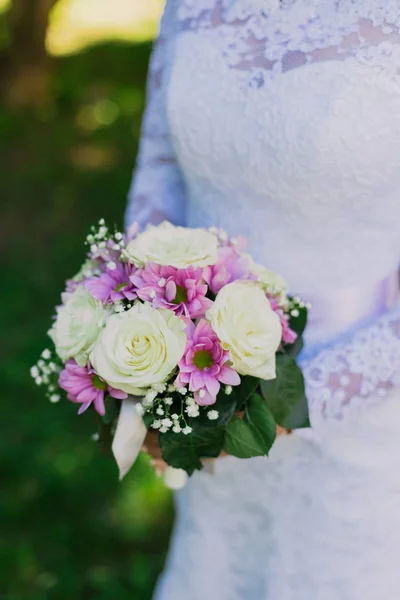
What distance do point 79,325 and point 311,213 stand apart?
60 centimetres

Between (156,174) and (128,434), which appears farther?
(156,174)

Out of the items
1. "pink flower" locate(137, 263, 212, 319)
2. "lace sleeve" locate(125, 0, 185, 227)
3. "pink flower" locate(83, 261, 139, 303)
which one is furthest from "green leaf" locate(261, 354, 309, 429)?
"lace sleeve" locate(125, 0, 185, 227)

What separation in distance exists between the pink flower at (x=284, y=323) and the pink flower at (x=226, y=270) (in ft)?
0.26

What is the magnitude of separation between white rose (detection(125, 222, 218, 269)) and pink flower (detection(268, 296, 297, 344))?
16 centimetres

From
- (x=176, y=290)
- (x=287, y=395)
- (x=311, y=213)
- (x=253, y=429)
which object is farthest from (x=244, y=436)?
(x=311, y=213)

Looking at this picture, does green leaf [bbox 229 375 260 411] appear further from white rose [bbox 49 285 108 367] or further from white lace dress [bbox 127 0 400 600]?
white rose [bbox 49 285 108 367]

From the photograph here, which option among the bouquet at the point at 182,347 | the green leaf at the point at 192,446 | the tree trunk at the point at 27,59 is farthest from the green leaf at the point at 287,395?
the tree trunk at the point at 27,59

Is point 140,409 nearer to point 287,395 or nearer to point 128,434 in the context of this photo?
point 128,434

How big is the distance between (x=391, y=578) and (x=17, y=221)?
5300mm

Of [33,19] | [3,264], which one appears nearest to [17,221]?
[3,264]

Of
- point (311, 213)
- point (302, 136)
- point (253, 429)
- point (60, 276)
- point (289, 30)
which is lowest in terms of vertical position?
point (60, 276)

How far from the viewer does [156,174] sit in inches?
89.8

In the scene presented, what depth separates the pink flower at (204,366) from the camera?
1.62 m

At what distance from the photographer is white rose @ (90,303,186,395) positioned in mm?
1604
